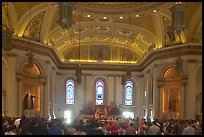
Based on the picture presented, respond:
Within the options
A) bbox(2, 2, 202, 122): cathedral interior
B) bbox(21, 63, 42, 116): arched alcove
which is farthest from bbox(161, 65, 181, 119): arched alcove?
bbox(21, 63, 42, 116): arched alcove

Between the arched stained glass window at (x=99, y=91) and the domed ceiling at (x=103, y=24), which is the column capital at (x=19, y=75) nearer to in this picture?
the domed ceiling at (x=103, y=24)

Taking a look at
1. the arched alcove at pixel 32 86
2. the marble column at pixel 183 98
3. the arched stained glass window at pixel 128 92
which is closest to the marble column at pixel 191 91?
the marble column at pixel 183 98

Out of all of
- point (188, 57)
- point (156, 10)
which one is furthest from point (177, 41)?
point (156, 10)

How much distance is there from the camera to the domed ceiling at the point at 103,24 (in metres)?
23.3

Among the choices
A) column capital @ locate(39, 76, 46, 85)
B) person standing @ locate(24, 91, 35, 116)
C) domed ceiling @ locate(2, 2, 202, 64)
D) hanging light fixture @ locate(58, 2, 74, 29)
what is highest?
domed ceiling @ locate(2, 2, 202, 64)

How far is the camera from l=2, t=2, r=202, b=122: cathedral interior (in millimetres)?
23312

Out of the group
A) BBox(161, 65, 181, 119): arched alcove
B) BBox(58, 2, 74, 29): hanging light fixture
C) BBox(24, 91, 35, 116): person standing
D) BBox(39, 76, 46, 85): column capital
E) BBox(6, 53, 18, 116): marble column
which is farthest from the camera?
BBox(161, 65, 181, 119): arched alcove

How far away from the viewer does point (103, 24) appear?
2844cm

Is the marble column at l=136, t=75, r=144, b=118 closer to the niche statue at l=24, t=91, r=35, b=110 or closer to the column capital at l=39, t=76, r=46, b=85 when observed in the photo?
the column capital at l=39, t=76, r=46, b=85

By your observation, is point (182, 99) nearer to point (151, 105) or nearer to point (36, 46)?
point (151, 105)

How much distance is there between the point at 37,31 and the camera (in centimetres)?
2555

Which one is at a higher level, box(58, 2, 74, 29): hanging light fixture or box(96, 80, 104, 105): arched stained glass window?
box(58, 2, 74, 29): hanging light fixture

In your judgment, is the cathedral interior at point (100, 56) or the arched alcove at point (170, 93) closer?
the cathedral interior at point (100, 56)

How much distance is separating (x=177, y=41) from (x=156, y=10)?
3.50 m
